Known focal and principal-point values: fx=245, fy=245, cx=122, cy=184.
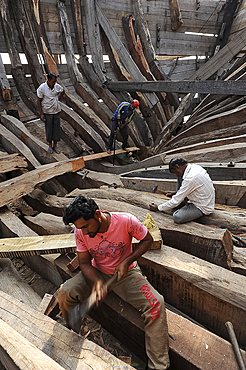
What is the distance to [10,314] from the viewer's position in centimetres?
195

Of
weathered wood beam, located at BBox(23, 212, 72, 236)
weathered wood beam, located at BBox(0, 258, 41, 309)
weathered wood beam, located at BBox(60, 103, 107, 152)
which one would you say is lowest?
weathered wood beam, located at BBox(0, 258, 41, 309)

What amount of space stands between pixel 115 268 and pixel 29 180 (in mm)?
2719

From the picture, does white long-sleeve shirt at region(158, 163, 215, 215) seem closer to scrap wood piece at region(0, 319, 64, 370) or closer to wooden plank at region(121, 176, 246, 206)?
wooden plank at region(121, 176, 246, 206)

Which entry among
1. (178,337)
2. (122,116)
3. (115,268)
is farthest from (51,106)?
(178,337)

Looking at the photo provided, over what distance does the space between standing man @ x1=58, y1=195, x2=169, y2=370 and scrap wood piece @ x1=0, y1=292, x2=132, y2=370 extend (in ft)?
0.74

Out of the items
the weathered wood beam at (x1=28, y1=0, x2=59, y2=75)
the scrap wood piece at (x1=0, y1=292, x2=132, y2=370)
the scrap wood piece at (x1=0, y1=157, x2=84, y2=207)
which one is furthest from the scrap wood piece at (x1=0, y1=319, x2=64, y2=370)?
the weathered wood beam at (x1=28, y1=0, x2=59, y2=75)

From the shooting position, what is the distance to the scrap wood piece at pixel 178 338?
1.65 metres

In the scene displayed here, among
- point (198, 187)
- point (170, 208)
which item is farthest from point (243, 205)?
point (170, 208)

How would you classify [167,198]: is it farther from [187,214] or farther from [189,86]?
[189,86]

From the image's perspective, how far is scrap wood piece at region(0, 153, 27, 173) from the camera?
4.54m

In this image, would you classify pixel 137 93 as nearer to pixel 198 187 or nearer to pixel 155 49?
pixel 155 49

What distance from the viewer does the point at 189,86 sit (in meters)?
5.33

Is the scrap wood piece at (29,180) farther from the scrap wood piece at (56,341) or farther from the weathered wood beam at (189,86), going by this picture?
the weathered wood beam at (189,86)

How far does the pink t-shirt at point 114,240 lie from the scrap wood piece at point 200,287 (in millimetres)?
390
